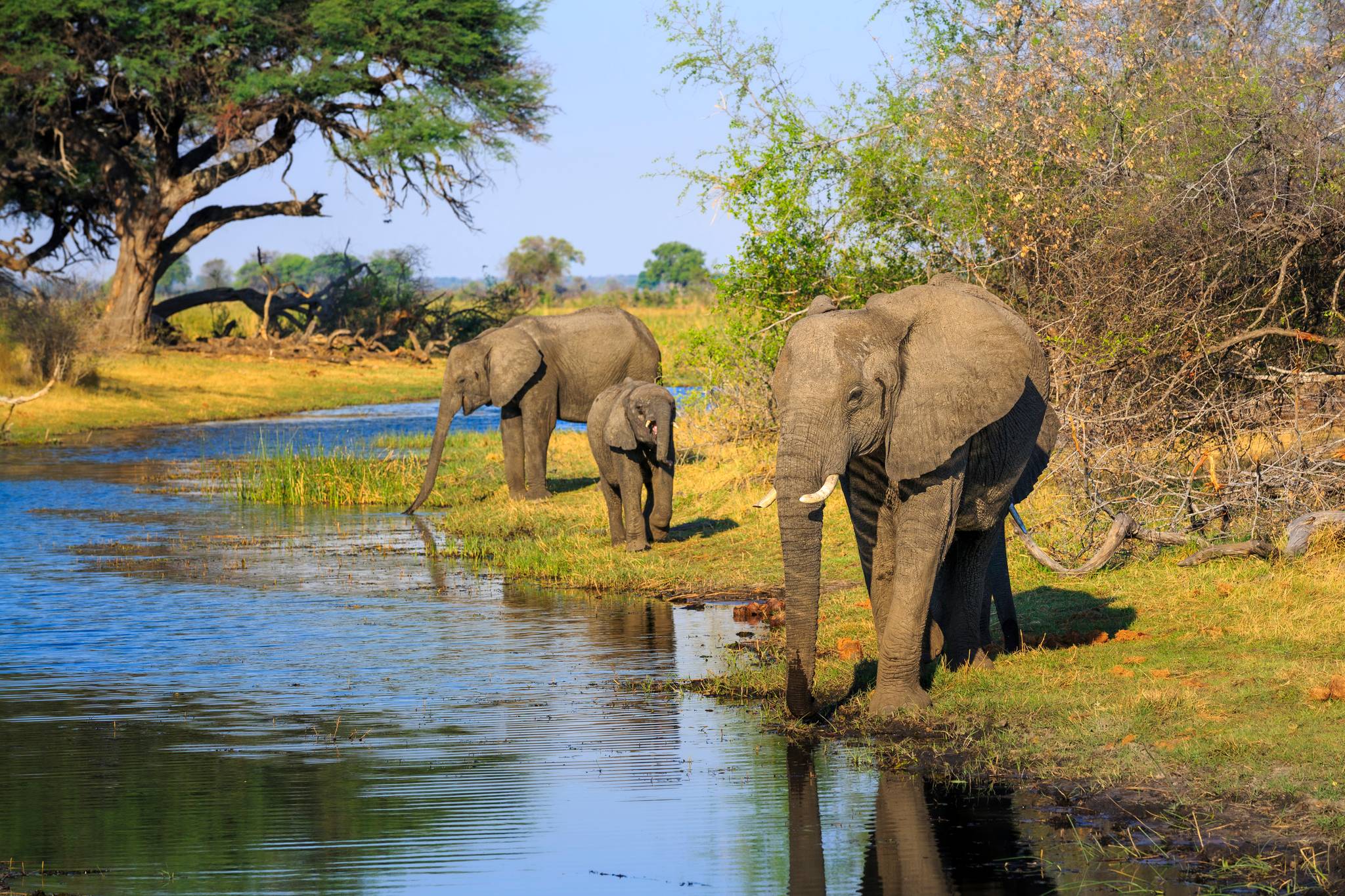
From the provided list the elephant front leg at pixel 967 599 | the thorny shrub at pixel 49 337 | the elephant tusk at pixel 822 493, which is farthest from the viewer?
the thorny shrub at pixel 49 337

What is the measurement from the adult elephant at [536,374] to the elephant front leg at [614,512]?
11.2 feet

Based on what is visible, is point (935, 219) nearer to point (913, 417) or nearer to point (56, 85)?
point (913, 417)

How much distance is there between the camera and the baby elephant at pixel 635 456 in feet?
44.7

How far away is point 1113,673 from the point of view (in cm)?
827

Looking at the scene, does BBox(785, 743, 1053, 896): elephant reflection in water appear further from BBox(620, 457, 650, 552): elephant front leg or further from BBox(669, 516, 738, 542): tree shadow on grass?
BBox(669, 516, 738, 542): tree shadow on grass

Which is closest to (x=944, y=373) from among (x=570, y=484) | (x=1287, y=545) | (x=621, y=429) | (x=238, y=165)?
(x=1287, y=545)

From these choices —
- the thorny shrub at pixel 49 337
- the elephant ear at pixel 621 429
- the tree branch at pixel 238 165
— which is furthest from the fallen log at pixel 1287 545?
the tree branch at pixel 238 165

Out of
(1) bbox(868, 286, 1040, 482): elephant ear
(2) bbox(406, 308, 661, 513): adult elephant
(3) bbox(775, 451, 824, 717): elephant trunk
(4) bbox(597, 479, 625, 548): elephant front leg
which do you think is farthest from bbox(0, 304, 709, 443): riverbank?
(3) bbox(775, 451, 824, 717): elephant trunk

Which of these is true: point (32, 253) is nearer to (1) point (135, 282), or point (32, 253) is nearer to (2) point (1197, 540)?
(1) point (135, 282)

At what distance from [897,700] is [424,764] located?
227cm

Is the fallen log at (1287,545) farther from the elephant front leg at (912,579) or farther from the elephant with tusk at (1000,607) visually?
the elephant front leg at (912,579)

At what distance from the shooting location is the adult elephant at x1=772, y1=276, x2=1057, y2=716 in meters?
7.00

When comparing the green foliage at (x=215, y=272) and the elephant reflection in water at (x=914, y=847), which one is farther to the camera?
the green foliage at (x=215, y=272)

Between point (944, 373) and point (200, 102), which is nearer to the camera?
point (944, 373)
